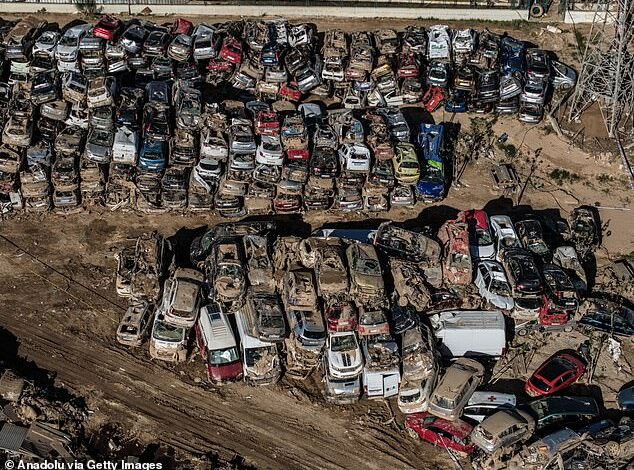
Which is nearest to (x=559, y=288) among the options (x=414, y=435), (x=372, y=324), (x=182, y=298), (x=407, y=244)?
(x=407, y=244)

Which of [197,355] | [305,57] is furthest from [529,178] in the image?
[197,355]

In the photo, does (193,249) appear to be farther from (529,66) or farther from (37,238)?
(529,66)

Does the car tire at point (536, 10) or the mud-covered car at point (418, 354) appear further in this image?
the car tire at point (536, 10)

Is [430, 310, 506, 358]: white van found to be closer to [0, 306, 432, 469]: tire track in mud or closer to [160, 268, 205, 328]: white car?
[0, 306, 432, 469]: tire track in mud

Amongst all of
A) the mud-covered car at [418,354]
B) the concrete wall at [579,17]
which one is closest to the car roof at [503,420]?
the mud-covered car at [418,354]

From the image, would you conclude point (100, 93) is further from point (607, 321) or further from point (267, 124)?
point (607, 321)

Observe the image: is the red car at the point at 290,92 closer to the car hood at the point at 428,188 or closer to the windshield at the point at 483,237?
the car hood at the point at 428,188

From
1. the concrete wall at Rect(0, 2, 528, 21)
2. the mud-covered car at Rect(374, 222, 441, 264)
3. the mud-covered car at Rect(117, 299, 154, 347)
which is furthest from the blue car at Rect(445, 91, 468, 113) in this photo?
the mud-covered car at Rect(117, 299, 154, 347)
